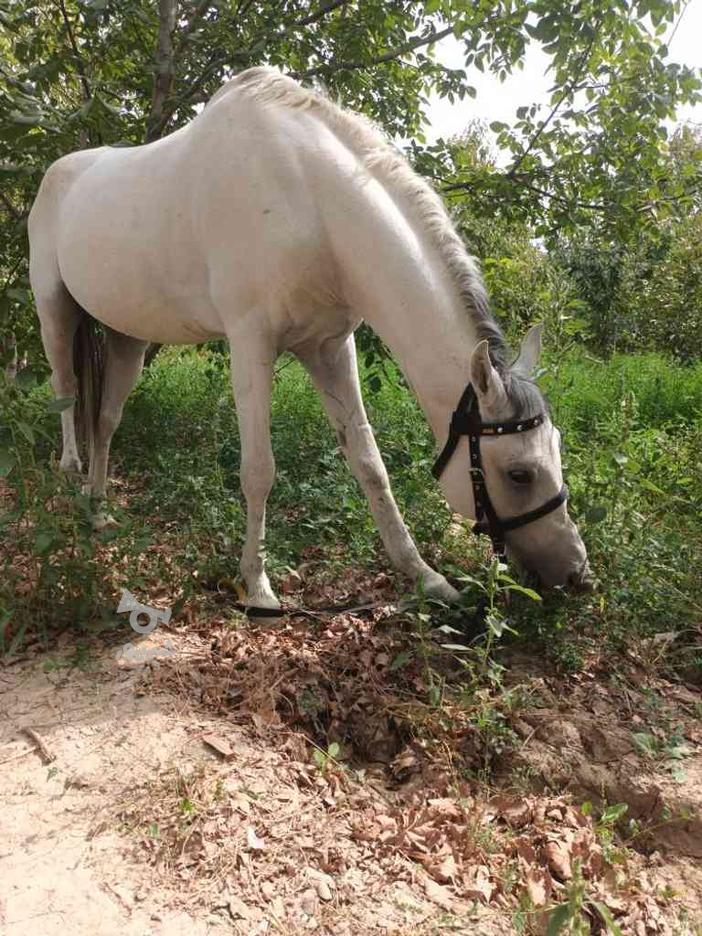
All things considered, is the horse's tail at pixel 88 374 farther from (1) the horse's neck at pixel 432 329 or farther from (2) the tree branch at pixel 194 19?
(1) the horse's neck at pixel 432 329

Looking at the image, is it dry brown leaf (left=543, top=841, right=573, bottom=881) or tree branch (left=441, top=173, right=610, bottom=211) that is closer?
dry brown leaf (left=543, top=841, right=573, bottom=881)

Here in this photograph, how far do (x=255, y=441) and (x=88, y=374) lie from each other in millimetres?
1837

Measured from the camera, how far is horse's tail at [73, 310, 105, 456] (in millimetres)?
4105

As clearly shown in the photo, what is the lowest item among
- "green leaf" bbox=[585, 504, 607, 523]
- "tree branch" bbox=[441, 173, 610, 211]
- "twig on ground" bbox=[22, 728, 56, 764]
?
"twig on ground" bbox=[22, 728, 56, 764]

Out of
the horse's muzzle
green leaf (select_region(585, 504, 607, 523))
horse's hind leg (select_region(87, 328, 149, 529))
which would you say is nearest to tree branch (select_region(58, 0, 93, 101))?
horse's hind leg (select_region(87, 328, 149, 529))

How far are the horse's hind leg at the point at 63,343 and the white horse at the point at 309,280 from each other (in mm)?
452

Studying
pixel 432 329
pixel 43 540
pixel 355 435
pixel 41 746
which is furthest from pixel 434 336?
pixel 41 746

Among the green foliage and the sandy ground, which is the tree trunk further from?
the sandy ground

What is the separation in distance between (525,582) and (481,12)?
3368mm

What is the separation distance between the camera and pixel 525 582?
8.39ft

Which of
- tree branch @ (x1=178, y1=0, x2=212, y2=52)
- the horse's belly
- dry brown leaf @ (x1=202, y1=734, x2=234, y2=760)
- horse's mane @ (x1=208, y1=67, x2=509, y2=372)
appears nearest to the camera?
dry brown leaf @ (x1=202, y1=734, x2=234, y2=760)

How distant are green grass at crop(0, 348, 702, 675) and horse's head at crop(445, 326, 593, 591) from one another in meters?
0.21

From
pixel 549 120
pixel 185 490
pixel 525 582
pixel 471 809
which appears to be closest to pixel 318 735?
pixel 471 809

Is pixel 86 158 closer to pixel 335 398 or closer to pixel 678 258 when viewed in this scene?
pixel 335 398
